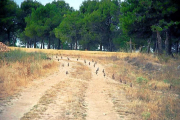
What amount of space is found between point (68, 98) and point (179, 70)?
36.0 feet

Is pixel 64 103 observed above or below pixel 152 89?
above

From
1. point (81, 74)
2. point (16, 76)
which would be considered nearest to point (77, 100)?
point (16, 76)

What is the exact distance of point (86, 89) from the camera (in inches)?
378

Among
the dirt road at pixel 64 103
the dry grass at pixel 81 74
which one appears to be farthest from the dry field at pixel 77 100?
the dry grass at pixel 81 74

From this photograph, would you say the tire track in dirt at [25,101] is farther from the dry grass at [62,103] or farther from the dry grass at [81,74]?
the dry grass at [81,74]

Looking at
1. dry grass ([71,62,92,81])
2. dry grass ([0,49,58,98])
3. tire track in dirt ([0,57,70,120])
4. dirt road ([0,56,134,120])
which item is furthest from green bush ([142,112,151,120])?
dry grass ([71,62,92,81])

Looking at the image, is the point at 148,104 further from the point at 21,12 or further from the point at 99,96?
the point at 21,12

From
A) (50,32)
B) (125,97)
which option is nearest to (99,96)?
A: (125,97)

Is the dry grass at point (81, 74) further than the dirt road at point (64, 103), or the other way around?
the dry grass at point (81, 74)

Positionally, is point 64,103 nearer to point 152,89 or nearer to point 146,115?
A: point 146,115

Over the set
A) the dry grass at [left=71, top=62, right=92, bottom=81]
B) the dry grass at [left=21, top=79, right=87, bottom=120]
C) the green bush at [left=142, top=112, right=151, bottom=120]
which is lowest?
the green bush at [left=142, top=112, right=151, bottom=120]

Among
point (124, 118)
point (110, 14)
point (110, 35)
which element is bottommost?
point (124, 118)

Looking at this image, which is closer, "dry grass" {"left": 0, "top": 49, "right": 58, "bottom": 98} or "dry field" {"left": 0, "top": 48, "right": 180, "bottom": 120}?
"dry field" {"left": 0, "top": 48, "right": 180, "bottom": 120}

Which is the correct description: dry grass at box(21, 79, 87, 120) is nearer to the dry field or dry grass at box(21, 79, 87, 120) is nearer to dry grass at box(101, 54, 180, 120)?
the dry field
